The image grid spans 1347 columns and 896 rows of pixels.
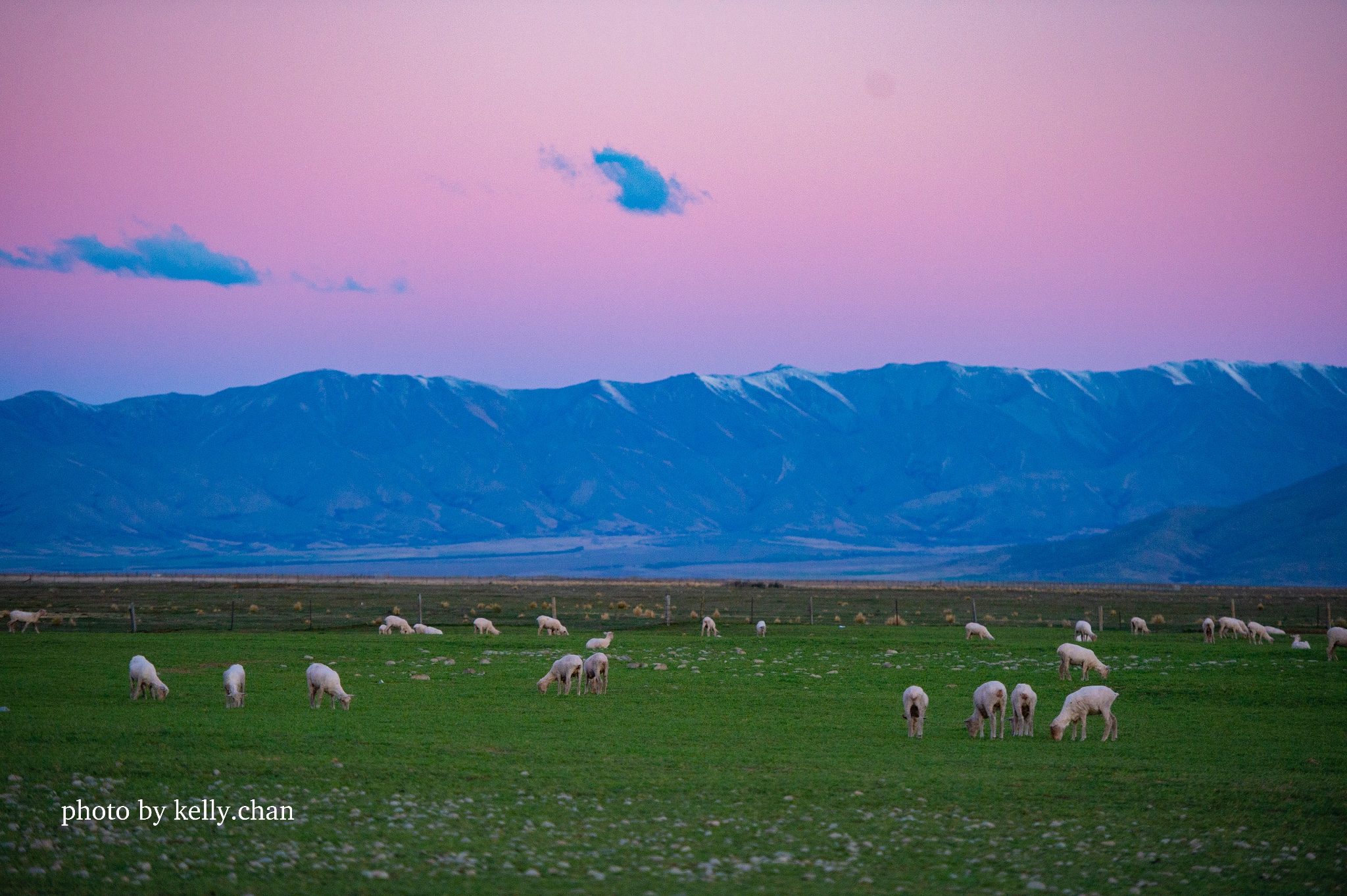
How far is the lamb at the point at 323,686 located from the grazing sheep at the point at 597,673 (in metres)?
4.89

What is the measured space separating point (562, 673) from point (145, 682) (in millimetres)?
7872

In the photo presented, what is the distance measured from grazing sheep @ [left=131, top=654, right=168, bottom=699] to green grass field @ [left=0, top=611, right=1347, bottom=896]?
0.41 m

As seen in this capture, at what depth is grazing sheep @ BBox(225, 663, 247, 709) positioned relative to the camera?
2089cm

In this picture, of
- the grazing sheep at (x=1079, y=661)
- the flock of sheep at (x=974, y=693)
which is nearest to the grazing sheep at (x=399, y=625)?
the flock of sheep at (x=974, y=693)

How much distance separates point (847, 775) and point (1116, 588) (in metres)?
100

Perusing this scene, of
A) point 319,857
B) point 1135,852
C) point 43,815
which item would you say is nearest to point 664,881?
point 319,857

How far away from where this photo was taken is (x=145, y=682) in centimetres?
2225

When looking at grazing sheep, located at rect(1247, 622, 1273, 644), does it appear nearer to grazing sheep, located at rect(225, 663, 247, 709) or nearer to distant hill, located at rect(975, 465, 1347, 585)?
grazing sheep, located at rect(225, 663, 247, 709)

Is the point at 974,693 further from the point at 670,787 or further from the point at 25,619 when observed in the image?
the point at 25,619

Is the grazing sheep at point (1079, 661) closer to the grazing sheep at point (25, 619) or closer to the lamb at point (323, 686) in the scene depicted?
the lamb at point (323, 686)

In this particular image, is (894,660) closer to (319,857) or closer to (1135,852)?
(1135,852)

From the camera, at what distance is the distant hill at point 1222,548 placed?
149 meters

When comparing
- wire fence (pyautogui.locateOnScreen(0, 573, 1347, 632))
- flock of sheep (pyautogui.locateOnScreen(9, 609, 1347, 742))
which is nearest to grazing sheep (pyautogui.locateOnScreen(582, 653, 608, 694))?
flock of sheep (pyautogui.locateOnScreen(9, 609, 1347, 742))

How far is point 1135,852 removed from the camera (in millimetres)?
11539
